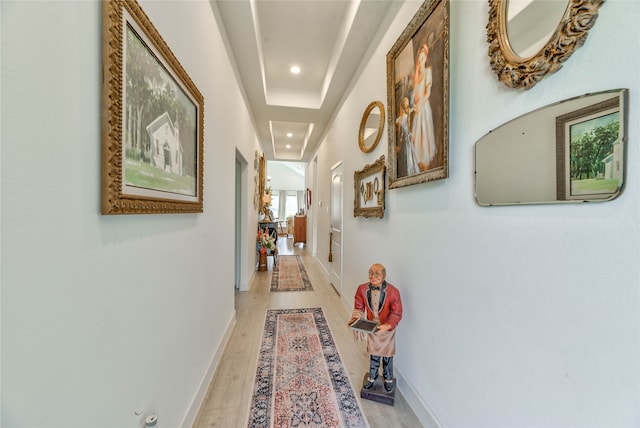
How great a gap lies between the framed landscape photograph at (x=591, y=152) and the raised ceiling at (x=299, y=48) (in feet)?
5.91

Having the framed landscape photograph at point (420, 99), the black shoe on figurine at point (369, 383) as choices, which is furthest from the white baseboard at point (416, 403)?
the framed landscape photograph at point (420, 99)

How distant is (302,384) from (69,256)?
175 centimetres

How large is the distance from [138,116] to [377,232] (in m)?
1.92

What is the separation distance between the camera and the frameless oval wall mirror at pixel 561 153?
67 centimetres

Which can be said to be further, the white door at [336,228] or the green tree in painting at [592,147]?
the white door at [336,228]

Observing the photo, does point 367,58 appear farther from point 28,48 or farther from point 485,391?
point 485,391

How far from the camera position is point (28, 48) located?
537mm

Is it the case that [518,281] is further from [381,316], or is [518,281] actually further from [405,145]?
[405,145]

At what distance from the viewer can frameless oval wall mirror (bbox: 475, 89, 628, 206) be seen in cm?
67

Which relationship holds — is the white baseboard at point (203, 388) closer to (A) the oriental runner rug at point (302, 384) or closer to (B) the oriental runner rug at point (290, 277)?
(A) the oriental runner rug at point (302, 384)

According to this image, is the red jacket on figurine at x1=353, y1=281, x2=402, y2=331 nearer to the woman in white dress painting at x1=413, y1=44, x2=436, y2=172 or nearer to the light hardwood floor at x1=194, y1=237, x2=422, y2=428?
the light hardwood floor at x1=194, y1=237, x2=422, y2=428

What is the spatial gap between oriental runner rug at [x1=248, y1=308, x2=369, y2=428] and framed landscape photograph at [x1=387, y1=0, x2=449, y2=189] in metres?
1.55

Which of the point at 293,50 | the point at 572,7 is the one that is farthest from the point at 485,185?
the point at 293,50

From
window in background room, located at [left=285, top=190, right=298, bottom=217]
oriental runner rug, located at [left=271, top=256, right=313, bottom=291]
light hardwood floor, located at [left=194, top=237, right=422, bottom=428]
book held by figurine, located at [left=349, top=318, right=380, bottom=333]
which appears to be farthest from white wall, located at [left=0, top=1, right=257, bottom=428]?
window in background room, located at [left=285, top=190, right=298, bottom=217]
